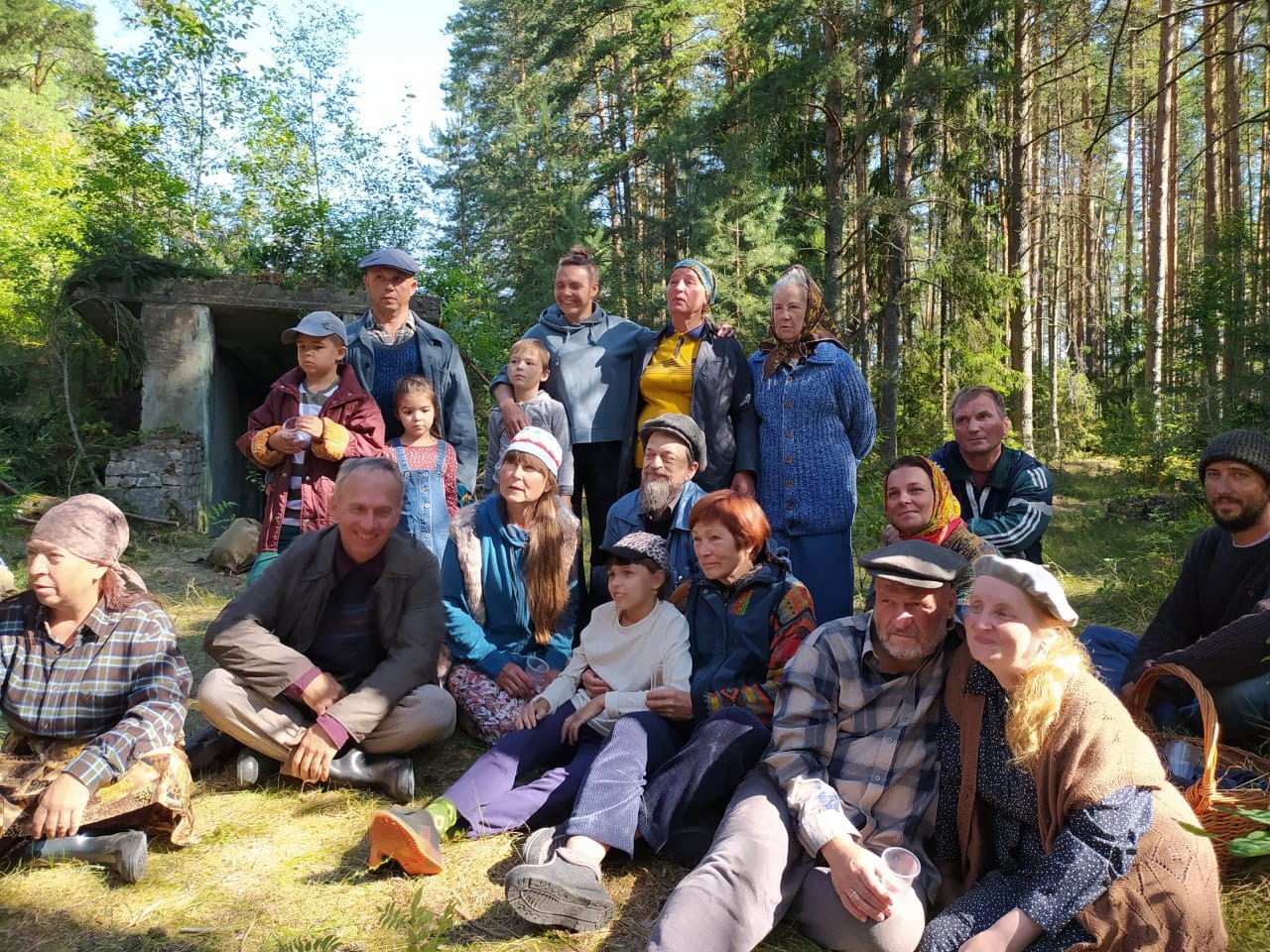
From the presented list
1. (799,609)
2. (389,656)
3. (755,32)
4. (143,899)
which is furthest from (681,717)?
(755,32)

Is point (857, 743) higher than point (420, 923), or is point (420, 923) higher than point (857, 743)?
point (857, 743)

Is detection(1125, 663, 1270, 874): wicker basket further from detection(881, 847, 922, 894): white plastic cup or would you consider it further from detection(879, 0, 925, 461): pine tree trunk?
detection(879, 0, 925, 461): pine tree trunk

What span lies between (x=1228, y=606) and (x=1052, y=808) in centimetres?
172

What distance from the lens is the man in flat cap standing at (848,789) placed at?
2.44 meters

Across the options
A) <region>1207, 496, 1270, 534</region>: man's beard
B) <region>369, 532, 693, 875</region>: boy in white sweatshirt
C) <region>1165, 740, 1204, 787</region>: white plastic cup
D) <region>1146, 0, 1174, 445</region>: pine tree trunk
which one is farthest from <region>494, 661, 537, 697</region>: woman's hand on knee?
<region>1146, 0, 1174, 445</region>: pine tree trunk

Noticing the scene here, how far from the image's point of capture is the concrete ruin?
9.11 meters

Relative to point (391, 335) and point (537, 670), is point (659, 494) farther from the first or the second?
point (391, 335)

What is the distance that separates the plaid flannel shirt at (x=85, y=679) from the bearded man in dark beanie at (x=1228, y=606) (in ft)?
11.2

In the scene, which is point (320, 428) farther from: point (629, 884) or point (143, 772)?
point (629, 884)

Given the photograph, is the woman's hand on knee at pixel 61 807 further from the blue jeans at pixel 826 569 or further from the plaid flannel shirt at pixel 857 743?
the blue jeans at pixel 826 569

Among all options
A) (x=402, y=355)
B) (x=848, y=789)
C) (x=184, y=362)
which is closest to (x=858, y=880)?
(x=848, y=789)

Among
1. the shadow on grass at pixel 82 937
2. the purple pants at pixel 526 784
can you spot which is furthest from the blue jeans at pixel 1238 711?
the shadow on grass at pixel 82 937

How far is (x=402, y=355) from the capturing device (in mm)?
4910

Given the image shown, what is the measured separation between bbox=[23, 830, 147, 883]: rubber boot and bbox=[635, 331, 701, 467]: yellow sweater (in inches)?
106
